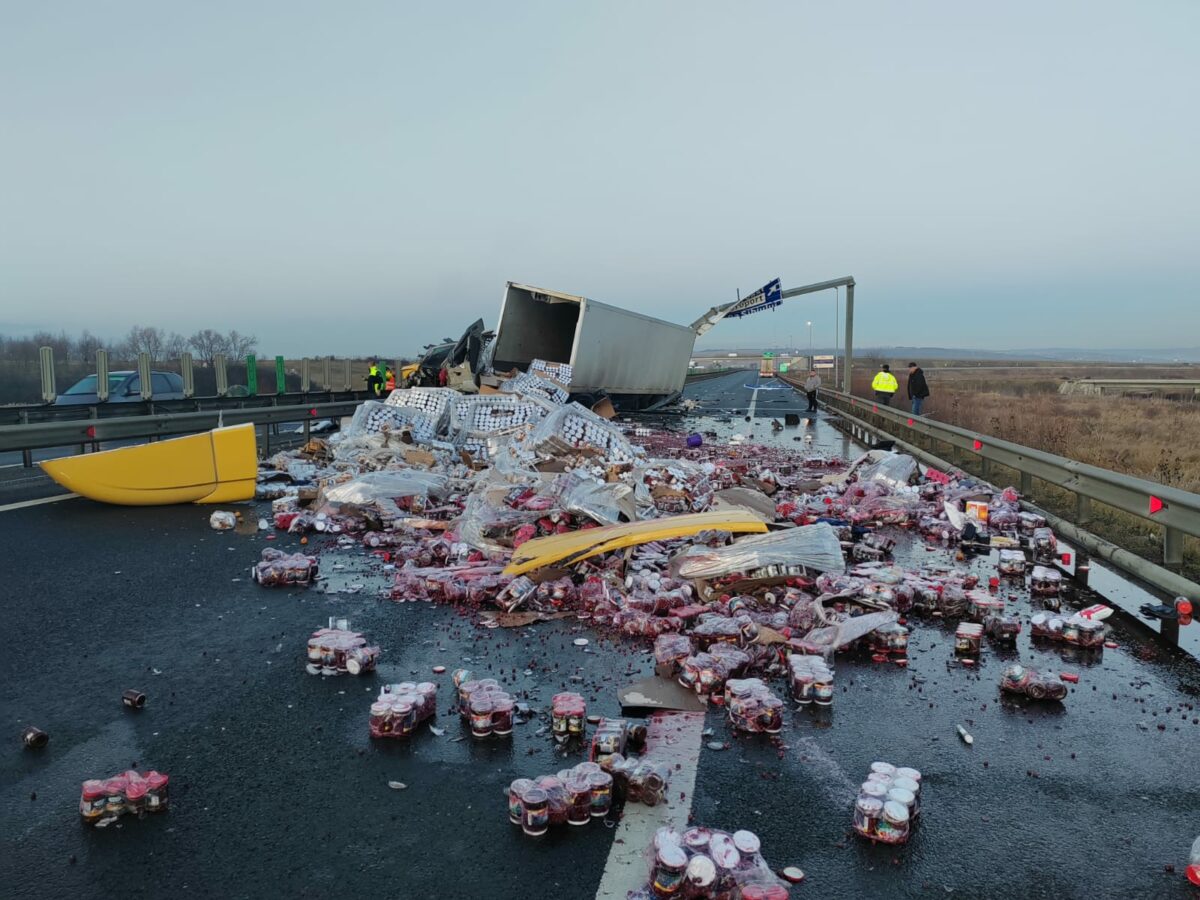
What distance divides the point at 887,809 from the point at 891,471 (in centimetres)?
835

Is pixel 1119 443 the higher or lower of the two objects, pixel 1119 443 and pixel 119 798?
the lower

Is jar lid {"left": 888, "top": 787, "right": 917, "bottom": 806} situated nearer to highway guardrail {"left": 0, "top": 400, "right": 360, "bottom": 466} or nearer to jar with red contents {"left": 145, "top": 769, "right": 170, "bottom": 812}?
jar with red contents {"left": 145, "top": 769, "right": 170, "bottom": 812}

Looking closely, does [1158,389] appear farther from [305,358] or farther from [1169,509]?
[1169,509]

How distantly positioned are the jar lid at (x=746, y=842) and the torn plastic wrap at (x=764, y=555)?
10.6 ft

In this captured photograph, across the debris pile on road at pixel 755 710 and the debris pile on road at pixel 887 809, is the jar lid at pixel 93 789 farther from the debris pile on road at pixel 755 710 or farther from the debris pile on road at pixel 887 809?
the debris pile on road at pixel 887 809

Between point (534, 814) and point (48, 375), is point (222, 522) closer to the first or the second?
point (534, 814)

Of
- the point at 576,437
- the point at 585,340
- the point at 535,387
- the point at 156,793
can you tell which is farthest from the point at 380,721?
the point at 585,340

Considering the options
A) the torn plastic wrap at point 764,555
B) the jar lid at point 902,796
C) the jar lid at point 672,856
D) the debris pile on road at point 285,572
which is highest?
the torn plastic wrap at point 764,555

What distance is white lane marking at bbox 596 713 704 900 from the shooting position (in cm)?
257

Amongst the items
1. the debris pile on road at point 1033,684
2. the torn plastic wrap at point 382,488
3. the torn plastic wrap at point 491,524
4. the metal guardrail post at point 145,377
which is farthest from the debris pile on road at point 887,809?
the metal guardrail post at point 145,377

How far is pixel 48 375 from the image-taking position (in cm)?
1991

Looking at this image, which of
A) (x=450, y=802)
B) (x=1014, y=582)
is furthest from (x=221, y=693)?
(x=1014, y=582)

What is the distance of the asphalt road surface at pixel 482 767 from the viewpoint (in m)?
2.62

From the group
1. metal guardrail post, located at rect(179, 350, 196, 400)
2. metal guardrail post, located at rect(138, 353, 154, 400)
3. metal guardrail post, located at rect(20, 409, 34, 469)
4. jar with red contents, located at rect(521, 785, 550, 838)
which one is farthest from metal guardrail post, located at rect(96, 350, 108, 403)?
jar with red contents, located at rect(521, 785, 550, 838)
